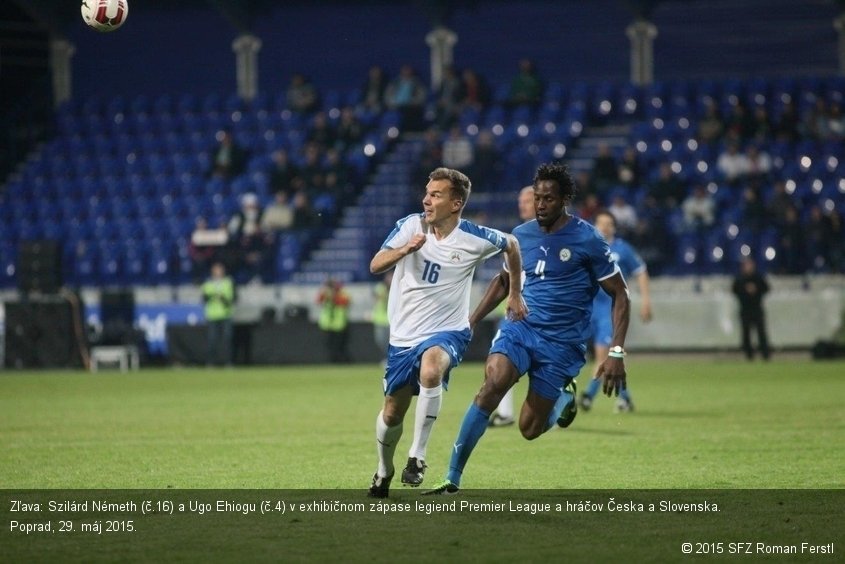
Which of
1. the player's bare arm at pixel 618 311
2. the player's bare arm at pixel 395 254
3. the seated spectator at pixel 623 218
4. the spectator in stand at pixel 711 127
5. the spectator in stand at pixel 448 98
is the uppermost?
the spectator in stand at pixel 448 98

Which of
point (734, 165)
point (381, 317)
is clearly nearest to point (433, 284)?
point (381, 317)

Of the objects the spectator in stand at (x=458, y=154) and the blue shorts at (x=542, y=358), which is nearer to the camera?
the blue shorts at (x=542, y=358)

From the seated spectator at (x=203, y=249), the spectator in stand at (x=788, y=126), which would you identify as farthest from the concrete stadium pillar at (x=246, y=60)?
the spectator in stand at (x=788, y=126)

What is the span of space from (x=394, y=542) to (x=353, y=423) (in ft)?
24.9

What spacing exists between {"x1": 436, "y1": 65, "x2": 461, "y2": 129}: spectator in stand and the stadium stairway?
853 millimetres

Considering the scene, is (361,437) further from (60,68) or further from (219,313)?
(60,68)

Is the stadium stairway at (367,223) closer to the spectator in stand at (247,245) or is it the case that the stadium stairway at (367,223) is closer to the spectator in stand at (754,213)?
the spectator in stand at (247,245)

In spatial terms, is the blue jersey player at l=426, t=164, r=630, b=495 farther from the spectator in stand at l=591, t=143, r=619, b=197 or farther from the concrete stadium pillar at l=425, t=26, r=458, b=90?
the concrete stadium pillar at l=425, t=26, r=458, b=90

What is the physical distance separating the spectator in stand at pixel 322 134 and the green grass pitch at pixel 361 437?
10274 millimetres

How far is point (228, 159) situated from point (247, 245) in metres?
3.74

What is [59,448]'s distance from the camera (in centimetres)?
1185

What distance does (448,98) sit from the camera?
3138cm

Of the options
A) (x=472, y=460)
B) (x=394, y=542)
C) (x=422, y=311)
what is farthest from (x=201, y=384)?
(x=394, y=542)

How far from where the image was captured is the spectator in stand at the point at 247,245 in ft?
93.7
